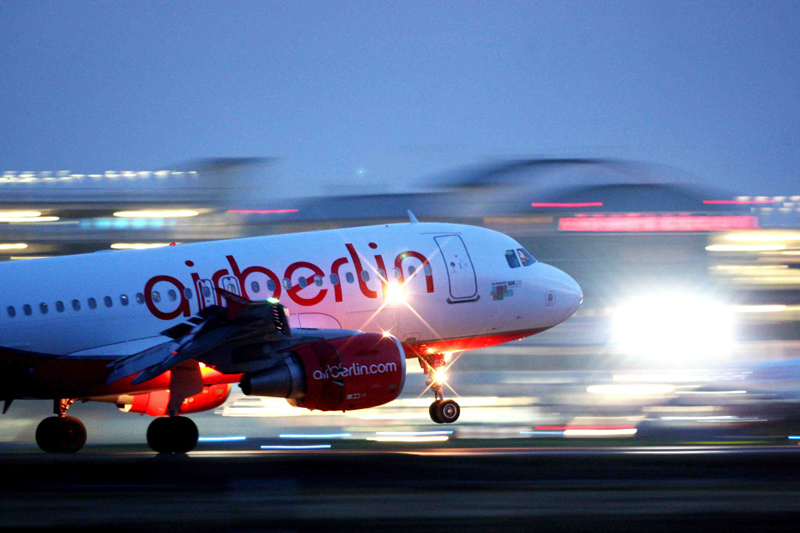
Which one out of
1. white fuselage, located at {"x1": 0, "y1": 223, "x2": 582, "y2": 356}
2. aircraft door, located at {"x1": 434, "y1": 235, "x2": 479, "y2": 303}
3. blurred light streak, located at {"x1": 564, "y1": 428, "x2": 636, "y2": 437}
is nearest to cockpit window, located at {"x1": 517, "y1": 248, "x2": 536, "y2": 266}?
white fuselage, located at {"x1": 0, "y1": 223, "x2": 582, "y2": 356}

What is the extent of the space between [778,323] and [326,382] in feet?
181

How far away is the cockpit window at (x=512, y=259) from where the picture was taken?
23.3m

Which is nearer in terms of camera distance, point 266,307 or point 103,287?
point 266,307

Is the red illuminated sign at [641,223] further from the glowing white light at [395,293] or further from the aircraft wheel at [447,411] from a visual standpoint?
the glowing white light at [395,293]

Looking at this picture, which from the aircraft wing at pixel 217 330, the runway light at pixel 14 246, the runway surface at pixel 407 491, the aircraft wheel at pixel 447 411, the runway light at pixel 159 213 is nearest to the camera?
the runway surface at pixel 407 491

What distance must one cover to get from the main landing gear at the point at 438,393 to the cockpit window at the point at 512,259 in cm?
281

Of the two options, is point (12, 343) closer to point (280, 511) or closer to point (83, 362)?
point (83, 362)

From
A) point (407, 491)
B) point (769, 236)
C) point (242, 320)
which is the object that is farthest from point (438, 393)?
point (769, 236)

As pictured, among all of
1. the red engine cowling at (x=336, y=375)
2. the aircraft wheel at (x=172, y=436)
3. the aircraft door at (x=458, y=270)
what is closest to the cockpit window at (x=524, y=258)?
the aircraft door at (x=458, y=270)

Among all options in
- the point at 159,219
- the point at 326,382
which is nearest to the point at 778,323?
the point at 159,219

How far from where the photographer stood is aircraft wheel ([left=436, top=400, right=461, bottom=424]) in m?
22.0

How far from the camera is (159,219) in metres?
61.2

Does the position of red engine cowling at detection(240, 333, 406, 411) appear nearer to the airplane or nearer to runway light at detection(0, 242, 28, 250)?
the airplane

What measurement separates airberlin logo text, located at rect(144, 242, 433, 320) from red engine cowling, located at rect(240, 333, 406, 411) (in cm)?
246
